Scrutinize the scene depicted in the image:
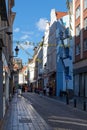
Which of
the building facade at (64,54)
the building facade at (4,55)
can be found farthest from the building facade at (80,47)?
the building facade at (4,55)

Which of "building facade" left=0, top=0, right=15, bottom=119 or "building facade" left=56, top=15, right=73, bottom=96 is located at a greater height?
"building facade" left=56, top=15, right=73, bottom=96

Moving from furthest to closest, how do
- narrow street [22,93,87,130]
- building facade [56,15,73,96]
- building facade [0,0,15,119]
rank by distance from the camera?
1. building facade [56,15,73,96]
2. narrow street [22,93,87,130]
3. building facade [0,0,15,119]

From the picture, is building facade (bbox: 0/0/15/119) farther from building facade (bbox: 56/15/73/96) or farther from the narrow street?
building facade (bbox: 56/15/73/96)

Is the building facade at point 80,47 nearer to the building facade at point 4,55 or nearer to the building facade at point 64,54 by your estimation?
the building facade at point 64,54

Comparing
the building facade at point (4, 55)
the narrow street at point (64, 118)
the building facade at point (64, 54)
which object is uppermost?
the building facade at point (64, 54)

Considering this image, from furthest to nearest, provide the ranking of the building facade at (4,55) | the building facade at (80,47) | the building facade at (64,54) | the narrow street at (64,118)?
the building facade at (64,54) < the building facade at (80,47) < the narrow street at (64,118) < the building facade at (4,55)

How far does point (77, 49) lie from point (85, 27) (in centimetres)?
562

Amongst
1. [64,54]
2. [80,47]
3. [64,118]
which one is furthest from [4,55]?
[64,54]

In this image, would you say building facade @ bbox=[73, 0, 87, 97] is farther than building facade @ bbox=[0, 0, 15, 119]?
Yes

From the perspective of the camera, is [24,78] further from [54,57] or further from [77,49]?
[77,49]

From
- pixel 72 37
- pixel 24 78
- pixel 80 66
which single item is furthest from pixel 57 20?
pixel 24 78

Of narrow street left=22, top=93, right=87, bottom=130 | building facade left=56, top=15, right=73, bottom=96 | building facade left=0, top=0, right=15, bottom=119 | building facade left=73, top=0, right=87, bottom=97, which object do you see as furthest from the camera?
building facade left=56, top=15, right=73, bottom=96

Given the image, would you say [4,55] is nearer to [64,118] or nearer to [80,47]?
[64,118]

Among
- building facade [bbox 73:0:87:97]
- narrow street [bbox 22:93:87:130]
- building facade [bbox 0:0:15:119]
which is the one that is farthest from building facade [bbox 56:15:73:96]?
narrow street [bbox 22:93:87:130]
